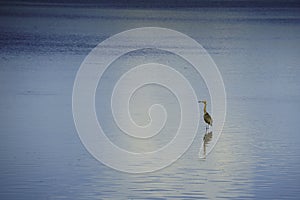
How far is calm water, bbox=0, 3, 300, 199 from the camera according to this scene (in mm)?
11742

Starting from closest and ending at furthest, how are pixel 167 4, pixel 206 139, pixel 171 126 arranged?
1. pixel 206 139
2. pixel 171 126
3. pixel 167 4

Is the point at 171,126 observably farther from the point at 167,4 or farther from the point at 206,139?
the point at 167,4

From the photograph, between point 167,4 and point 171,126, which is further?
point 167,4

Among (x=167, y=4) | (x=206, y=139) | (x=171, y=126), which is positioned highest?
(x=167, y=4)

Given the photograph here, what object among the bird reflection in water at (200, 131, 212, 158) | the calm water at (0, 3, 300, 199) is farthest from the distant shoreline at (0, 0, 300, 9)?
the bird reflection in water at (200, 131, 212, 158)

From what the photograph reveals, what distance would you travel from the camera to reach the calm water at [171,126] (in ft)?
38.5

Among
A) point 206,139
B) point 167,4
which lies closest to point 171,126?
point 206,139

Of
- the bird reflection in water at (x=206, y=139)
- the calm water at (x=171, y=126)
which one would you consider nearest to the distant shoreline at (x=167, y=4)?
the calm water at (x=171, y=126)

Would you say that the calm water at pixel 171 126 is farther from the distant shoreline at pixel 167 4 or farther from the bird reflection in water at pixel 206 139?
the distant shoreline at pixel 167 4

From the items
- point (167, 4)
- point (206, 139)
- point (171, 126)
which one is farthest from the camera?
point (167, 4)

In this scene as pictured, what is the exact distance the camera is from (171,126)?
51.1 feet

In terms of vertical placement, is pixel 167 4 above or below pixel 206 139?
above

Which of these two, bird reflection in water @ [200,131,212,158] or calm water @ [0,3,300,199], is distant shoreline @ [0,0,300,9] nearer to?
calm water @ [0,3,300,199]

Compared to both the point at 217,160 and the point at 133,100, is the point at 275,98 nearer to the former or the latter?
the point at 133,100
